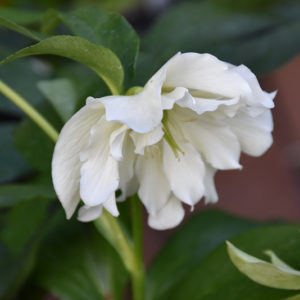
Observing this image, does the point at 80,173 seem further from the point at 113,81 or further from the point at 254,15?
the point at 254,15

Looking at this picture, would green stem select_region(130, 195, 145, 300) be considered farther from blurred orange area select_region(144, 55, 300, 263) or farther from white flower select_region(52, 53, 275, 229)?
blurred orange area select_region(144, 55, 300, 263)

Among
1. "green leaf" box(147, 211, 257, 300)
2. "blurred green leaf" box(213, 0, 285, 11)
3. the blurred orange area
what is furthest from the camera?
the blurred orange area

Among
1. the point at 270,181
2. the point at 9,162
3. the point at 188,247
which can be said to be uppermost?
the point at 9,162

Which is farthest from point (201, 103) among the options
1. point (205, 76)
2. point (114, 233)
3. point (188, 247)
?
point (188, 247)

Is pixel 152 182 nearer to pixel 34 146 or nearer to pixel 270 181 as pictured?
pixel 34 146

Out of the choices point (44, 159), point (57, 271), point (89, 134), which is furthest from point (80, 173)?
point (57, 271)

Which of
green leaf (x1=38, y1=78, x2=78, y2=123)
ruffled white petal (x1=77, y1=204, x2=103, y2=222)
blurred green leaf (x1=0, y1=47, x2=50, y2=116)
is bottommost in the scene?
blurred green leaf (x1=0, y1=47, x2=50, y2=116)

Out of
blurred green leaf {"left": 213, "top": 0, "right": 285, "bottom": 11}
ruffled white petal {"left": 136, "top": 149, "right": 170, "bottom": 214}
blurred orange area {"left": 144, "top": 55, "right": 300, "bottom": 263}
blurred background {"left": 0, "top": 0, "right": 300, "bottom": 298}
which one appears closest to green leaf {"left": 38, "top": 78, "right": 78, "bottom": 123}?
blurred background {"left": 0, "top": 0, "right": 300, "bottom": 298}
